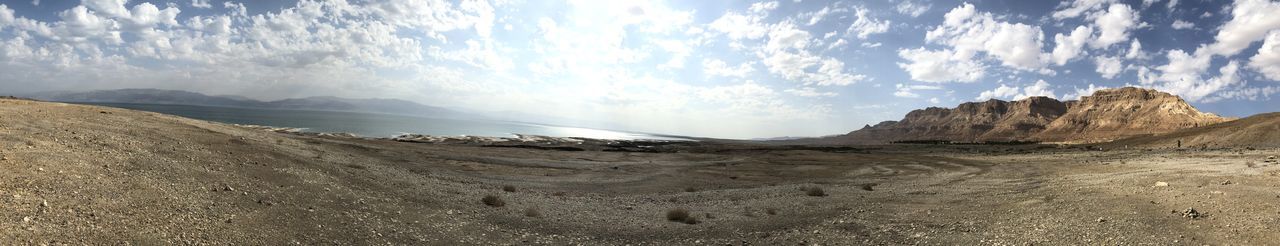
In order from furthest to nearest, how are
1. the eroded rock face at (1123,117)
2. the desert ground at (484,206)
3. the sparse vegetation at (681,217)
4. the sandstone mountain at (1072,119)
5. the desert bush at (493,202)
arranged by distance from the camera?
the sandstone mountain at (1072,119) → the eroded rock face at (1123,117) → the desert bush at (493,202) → the sparse vegetation at (681,217) → the desert ground at (484,206)

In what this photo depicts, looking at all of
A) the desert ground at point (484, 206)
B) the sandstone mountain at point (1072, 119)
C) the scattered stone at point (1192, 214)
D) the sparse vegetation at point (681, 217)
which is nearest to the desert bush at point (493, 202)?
the desert ground at point (484, 206)

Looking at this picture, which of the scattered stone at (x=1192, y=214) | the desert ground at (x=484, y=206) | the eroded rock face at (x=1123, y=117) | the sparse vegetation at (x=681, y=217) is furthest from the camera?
the eroded rock face at (x=1123, y=117)

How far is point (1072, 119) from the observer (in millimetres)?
139375

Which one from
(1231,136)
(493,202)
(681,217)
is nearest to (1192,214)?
(681,217)

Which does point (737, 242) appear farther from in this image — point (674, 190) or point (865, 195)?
point (674, 190)

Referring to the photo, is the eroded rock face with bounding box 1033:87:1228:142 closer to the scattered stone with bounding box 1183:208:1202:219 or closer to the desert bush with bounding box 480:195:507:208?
the scattered stone with bounding box 1183:208:1202:219

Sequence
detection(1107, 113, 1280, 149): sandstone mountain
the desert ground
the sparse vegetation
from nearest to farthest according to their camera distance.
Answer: the desert ground → the sparse vegetation → detection(1107, 113, 1280, 149): sandstone mountain

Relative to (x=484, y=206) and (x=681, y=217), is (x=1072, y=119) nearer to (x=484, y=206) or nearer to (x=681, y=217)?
(x=681, y=217)

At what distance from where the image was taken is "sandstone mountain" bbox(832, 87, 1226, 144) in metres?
111

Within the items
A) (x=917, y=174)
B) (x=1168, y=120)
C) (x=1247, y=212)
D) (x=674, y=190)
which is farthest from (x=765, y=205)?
(x=1168, y=120)

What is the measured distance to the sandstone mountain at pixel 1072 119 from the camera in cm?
11138

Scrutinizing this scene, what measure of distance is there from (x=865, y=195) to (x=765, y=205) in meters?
5.92

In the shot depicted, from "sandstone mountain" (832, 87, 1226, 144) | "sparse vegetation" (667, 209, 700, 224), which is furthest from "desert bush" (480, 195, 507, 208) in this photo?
"sandstone mountain" (832, 87, 1226, 144)

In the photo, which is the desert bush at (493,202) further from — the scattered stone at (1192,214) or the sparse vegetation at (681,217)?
the scattered stone at (1192,214)
